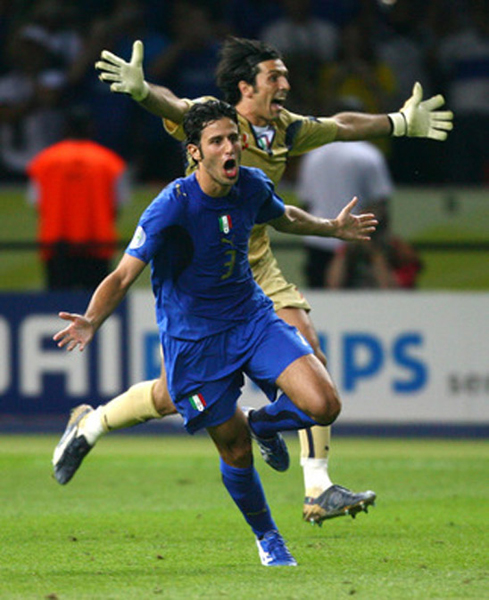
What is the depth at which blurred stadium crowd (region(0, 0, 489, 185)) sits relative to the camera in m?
14.3

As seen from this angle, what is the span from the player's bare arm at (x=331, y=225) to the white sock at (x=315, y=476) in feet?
4.18

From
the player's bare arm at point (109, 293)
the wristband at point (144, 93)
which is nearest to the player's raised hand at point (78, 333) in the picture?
the player's bare arm at point (109, 293)

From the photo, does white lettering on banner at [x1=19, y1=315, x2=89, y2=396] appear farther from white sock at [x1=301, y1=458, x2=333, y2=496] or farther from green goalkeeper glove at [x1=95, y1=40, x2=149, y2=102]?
green goalkeeper glove at [x1=95, y1=40, x2=149, y2=102]

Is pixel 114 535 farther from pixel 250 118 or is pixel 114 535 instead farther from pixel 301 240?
pixel 301 240

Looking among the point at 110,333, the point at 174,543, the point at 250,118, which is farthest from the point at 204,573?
the point at 110,333

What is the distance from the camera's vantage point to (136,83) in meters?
7.05

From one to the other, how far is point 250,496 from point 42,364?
20.3 feet

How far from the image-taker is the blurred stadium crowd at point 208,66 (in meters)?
14.3

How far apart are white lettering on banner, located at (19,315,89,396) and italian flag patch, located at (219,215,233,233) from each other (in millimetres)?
6051

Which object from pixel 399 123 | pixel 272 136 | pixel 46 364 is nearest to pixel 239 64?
pixel 272 136

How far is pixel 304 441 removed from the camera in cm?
774

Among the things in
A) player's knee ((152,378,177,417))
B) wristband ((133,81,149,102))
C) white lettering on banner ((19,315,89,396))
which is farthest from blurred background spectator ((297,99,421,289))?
wristband ((133,81,149,102))

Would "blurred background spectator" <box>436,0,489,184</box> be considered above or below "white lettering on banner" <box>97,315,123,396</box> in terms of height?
above

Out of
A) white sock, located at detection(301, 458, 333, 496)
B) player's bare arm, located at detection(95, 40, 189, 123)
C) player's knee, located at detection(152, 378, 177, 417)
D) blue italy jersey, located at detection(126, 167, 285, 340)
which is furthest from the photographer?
player's knee, located at detection(152, 378, 177, 417)
